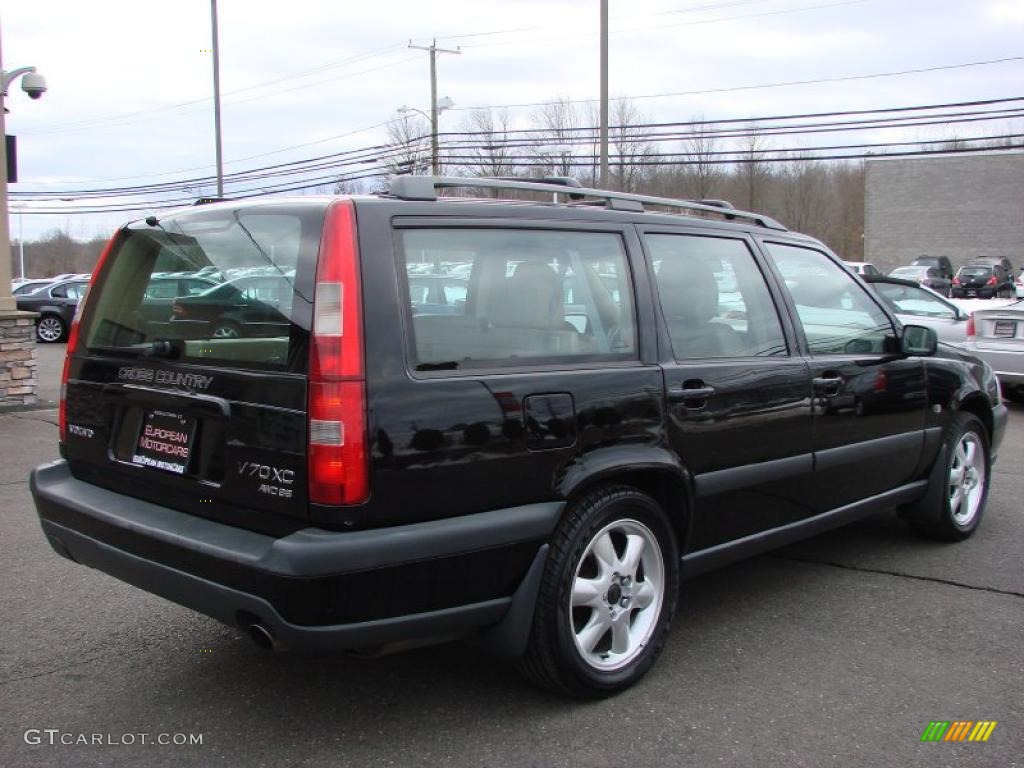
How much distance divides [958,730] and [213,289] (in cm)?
286

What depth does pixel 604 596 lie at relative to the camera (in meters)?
3.20

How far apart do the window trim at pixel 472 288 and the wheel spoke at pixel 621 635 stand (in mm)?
910

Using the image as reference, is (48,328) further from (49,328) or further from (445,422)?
(445,422)

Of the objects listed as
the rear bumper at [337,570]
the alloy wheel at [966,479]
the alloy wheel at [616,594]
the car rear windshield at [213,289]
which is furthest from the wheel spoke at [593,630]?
the alloy wheel at [966,479]

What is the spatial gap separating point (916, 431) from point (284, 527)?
3.41 meters

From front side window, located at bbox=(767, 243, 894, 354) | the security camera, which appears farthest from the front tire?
the security camera

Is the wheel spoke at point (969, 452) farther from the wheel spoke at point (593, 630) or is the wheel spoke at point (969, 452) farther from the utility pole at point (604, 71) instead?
the utility pole at point (604, 71)

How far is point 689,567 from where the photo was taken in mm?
3564

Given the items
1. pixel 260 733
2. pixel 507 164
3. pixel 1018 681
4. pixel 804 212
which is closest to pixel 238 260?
pixel 260 733

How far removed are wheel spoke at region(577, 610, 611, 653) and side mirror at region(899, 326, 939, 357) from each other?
238cm

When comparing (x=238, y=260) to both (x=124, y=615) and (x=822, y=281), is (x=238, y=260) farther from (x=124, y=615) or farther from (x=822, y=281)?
(x=822, y=281)

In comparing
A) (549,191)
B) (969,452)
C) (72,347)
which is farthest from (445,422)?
(969,452)

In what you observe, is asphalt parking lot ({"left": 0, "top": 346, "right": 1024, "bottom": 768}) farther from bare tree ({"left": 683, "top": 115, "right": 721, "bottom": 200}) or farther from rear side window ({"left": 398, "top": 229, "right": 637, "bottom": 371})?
bare tree ({"left": 683, "top": 115, "right": 721, "bottom": 200})

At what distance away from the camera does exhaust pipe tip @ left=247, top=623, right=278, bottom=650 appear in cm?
265
